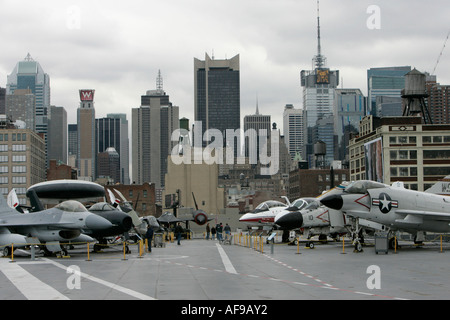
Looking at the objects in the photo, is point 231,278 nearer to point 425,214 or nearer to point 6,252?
point 425,214

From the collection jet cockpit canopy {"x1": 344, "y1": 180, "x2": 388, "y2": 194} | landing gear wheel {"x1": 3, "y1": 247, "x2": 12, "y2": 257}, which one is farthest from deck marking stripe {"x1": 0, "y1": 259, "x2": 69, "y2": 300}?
jet cockpit canopy {"x1": 344, "y1": 180, "x2": 388, "y2": 194}

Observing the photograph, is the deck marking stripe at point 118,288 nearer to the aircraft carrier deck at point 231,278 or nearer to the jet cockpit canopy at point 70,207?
the aircraft carrier deck at point 231,278

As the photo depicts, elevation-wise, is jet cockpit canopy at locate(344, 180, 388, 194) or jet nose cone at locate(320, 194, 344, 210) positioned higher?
jet cockpit canopy at locate(344, 180, 388, 194)

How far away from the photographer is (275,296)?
645 inches

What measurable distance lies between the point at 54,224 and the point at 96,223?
7.39 feet

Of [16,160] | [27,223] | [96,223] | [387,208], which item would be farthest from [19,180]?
[387,208]

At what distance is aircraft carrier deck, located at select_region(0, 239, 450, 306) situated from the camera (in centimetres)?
1683

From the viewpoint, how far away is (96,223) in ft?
107

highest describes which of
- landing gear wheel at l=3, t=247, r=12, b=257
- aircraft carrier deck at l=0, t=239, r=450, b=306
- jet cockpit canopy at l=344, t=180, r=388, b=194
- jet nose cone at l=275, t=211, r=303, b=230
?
jet cockpit canopy at l=344, t=180, r=388, b=194

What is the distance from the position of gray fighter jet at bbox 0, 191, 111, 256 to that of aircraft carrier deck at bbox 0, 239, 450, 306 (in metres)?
1.77

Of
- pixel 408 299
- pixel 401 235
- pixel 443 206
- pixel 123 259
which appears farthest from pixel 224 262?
pixel 401 235

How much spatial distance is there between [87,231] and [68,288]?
1579cm

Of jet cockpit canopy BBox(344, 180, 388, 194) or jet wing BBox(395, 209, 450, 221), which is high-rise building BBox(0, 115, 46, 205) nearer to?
jet cockpit canopy BBox(344, 180, 388, 194)

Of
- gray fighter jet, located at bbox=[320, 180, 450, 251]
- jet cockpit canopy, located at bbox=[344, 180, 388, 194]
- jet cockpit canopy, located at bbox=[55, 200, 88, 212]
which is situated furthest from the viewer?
jet cockpit canopy, located at bbox=[344, 180, 388, 194]
